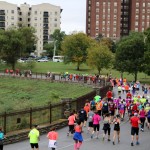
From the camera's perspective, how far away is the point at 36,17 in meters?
167

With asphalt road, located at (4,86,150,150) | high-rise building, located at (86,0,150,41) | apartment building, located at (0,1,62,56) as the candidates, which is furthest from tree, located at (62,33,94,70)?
apartment building, located at (0,1,62,56)

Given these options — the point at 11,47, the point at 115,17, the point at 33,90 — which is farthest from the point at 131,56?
the point at 115,17

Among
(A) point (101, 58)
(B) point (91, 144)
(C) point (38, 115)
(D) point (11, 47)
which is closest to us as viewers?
(B) point (91, 144)

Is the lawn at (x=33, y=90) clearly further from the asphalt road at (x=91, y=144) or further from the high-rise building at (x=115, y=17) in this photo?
the high-rise building at (x=115, y=17)

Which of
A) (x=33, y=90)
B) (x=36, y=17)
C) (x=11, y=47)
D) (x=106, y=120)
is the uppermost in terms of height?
(x=36, y=17)

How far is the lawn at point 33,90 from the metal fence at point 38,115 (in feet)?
70.2

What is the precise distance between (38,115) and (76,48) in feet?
216

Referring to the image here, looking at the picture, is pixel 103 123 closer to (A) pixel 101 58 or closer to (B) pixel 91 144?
(B) pixel 91 144

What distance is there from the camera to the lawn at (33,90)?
50.8 metres

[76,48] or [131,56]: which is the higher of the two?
[76,48]

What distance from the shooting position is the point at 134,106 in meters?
26.2

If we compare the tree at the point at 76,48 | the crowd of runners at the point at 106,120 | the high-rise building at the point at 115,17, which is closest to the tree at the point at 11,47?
the tree at the point at 76,48

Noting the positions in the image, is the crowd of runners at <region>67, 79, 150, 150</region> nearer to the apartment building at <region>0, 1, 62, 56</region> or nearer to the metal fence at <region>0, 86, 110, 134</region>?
the metal fence at <region>0, 86, 110, 134</region>

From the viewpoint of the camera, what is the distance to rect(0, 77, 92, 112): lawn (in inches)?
2001
